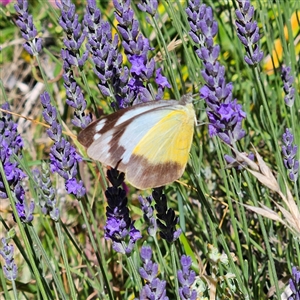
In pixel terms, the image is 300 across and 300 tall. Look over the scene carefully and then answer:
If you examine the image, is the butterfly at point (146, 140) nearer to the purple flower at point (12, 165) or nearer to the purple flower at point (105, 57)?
the purple flower at point (105, 57)

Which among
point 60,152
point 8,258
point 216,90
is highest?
point 216,90

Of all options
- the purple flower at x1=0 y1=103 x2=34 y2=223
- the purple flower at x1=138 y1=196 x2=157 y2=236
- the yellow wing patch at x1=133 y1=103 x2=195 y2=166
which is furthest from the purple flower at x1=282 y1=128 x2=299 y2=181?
the purple flower at x1=0 y1=103 x2=34 y2=223

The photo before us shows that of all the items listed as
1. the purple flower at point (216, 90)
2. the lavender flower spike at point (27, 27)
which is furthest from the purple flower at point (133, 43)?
the lavender flower spike at point (27, 27)

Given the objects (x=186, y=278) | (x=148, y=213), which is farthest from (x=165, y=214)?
(x=186, y=278)

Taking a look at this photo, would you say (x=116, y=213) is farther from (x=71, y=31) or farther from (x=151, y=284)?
(x=71, y=31)

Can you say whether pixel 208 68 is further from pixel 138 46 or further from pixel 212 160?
pixel 212 160

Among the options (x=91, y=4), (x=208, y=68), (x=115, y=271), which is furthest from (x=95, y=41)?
(x=115, y=271)

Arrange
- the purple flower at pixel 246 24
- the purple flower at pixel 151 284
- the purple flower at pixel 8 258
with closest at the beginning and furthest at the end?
the purple flower at pixel 151 284 < the purple flower at pixel 246 24 < the purple flower at pixel 8 258
